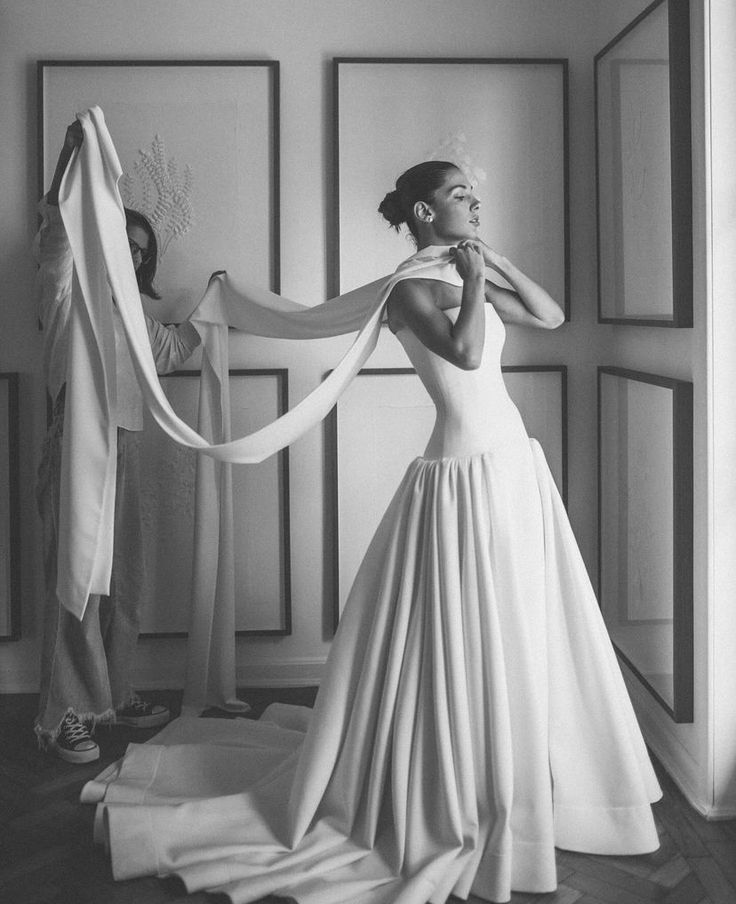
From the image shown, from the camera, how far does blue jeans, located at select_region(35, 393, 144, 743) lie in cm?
312

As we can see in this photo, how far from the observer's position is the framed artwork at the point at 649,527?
8.70 ft

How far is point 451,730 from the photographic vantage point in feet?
7.67

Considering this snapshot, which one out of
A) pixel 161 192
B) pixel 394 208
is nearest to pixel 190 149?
pixel 161 192

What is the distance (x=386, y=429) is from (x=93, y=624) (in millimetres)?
1188

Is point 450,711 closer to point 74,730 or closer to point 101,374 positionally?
point 101,374

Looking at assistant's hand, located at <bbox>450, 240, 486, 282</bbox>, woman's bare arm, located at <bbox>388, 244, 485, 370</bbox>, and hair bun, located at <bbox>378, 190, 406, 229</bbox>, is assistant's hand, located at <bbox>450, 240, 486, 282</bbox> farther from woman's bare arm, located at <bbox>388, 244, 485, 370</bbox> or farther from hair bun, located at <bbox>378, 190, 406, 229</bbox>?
hair bun, located at <bbox>378, 190, 406, 229</bbox>

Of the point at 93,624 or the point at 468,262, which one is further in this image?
the point at 93,624

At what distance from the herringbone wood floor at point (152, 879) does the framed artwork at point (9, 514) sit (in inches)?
29.0

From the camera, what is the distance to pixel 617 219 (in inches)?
128

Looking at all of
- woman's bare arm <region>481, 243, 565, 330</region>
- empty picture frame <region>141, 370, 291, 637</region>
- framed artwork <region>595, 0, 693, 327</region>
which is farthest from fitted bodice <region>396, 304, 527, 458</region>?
empty picture frame <region>141, 370, 291, 637</region>

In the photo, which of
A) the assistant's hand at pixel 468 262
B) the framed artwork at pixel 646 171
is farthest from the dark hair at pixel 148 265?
the framed artwork at pixel 646 171

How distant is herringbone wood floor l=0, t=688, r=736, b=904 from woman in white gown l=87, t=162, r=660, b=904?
6cm

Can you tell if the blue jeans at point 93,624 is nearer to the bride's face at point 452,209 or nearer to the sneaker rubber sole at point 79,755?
the sneaker rubber sole at point 79,755

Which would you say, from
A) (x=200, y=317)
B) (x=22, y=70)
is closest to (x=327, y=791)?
(x=200, y=317)
